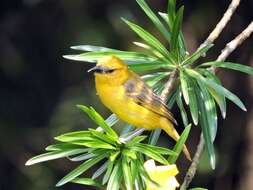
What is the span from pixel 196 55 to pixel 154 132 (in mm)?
444

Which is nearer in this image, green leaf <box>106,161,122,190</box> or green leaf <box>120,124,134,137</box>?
green leaf <box>106,161,122,190</box>

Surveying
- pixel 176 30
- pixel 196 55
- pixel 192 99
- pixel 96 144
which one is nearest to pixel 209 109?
pixel 192 99

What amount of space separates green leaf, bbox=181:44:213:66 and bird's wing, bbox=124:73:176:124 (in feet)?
0.61

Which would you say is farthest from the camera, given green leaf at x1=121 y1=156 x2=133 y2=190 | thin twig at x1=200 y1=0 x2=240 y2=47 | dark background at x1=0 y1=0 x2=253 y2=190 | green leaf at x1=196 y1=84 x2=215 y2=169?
dark background at x1=0 y1=0 x2=253 y2=190

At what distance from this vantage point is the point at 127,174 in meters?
2.32

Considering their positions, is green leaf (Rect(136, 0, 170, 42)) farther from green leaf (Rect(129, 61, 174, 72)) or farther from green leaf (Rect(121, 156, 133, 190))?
green leaf (Rect(121, 156, 133, 190))

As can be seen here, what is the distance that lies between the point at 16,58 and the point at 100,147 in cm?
423

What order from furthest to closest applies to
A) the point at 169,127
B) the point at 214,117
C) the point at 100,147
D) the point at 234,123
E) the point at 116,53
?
1. the point at 234,123
2. the point at 169,127
3. the point at 116,53
4. the point at 214,117
5. the point at 100,147

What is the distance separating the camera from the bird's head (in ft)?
9.29

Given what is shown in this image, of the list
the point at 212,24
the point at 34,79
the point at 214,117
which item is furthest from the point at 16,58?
the point at 214,117

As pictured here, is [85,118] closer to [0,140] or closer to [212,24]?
[0,140]

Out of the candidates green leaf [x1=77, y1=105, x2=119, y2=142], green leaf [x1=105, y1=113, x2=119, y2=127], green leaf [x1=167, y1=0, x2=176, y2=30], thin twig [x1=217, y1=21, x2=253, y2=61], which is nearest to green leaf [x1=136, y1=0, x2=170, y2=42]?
green leaf [x1=167, y1=0, x2=176, y2=30]

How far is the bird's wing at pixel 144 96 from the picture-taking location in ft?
9.47

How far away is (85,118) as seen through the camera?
596cm
